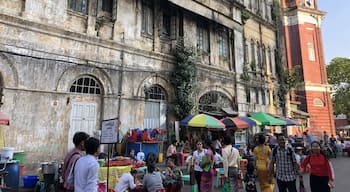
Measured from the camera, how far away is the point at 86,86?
404 inches

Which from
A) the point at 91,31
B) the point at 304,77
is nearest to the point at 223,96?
the point at 91,31

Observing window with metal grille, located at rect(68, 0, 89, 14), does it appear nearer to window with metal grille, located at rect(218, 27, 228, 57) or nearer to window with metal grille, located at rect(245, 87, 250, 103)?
window with metal grille, located at rect(218, 27, 228, 57)

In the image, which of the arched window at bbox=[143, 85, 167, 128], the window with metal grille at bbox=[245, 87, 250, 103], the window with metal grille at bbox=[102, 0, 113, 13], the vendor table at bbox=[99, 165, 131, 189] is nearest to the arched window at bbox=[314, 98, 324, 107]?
the window with metal grille at bbox=[245, 87, 250, 103]

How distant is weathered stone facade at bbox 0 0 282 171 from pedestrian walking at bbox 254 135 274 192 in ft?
22.4

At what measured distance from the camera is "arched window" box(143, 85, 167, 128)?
1207cm

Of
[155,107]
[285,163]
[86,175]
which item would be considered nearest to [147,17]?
[155,107]

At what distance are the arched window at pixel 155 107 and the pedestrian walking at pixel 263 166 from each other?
23.6 feet

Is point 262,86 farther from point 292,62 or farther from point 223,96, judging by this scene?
point 292,62

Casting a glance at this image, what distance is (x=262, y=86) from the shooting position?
20188mm

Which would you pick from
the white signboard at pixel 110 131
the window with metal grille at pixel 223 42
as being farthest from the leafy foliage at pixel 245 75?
the white signboard at pixel 110 131

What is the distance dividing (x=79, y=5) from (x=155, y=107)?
5.91 metres

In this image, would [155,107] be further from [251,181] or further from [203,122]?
[251,181]

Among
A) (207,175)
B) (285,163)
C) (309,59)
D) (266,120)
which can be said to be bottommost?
(207,175)

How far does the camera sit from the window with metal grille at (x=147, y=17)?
1285 cm
